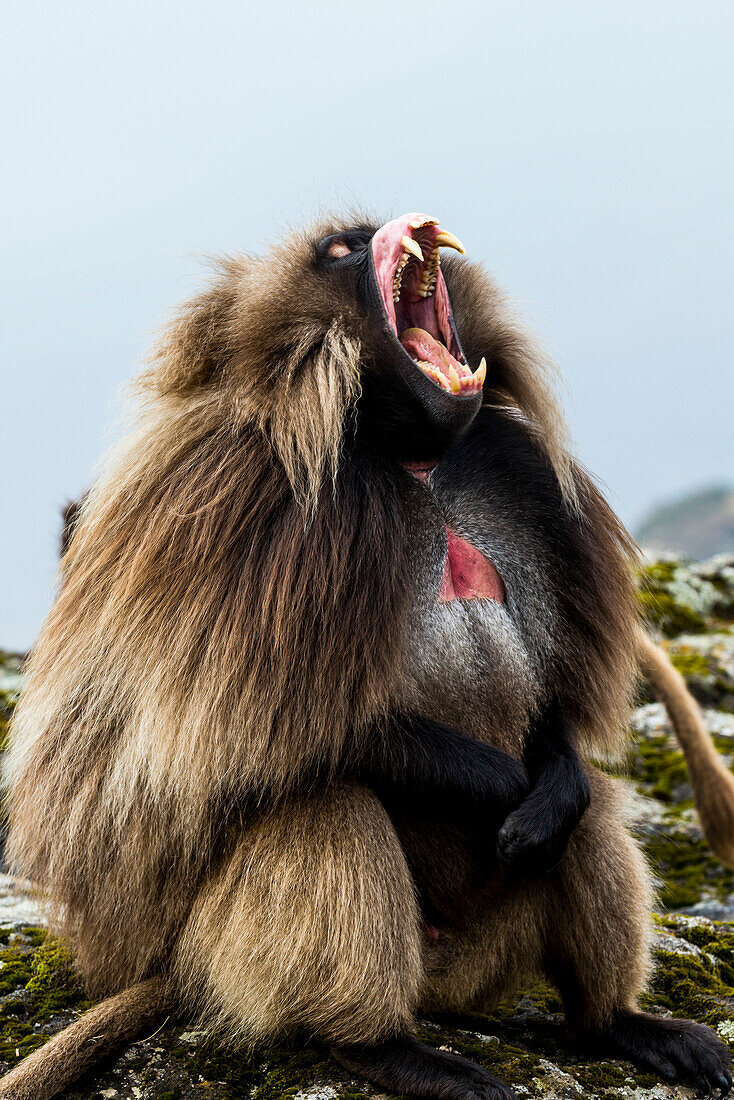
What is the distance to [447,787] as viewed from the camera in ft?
9.53

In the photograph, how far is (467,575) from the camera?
3168mm

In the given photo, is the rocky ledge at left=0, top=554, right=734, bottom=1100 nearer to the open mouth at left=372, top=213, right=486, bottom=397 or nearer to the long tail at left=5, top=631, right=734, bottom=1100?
the long tail at left=5, top=631, right=734, bottom=1100

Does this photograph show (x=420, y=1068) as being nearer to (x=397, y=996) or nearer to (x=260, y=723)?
(x=397, y=996)

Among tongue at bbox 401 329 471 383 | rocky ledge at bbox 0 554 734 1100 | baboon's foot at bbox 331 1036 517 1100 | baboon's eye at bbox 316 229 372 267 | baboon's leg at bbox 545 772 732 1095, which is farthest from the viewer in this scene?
baboon's eye at bbox 316 229 372 267

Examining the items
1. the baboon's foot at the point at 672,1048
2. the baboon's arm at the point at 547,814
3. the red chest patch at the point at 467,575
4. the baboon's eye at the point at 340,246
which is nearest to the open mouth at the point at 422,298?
the baboon's eye at the point at 340,246

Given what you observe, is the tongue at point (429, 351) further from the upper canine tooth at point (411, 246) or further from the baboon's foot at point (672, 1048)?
the baboon's foot at point (672, 1048)

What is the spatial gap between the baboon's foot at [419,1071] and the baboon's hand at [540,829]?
1.66 feet

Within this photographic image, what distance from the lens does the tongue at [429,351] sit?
329 cm

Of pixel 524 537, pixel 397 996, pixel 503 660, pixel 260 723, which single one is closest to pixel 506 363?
pixel 524 537

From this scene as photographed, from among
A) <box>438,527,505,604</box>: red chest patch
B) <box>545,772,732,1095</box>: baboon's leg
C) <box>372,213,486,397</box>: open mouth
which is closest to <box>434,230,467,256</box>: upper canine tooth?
<box>372,213,486,397</box>: open mouth

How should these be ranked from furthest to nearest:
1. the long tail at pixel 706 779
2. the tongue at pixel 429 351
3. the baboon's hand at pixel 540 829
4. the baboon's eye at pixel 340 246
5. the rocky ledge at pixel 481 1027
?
the long tail at pixel 706 779 < the baboon's eye at pixel 340 246 < the tongue at pixel 429 351 < the baboon's hand at pixel 540 829 < the rocky ledge at pixel 481 1027

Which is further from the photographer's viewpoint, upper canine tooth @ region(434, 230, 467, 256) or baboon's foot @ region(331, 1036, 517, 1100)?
upper canine tooth @ region(434, 230, 467, 256)

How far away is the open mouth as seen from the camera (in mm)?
3182

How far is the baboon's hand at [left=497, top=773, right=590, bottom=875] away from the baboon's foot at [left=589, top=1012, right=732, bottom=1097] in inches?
21.2
